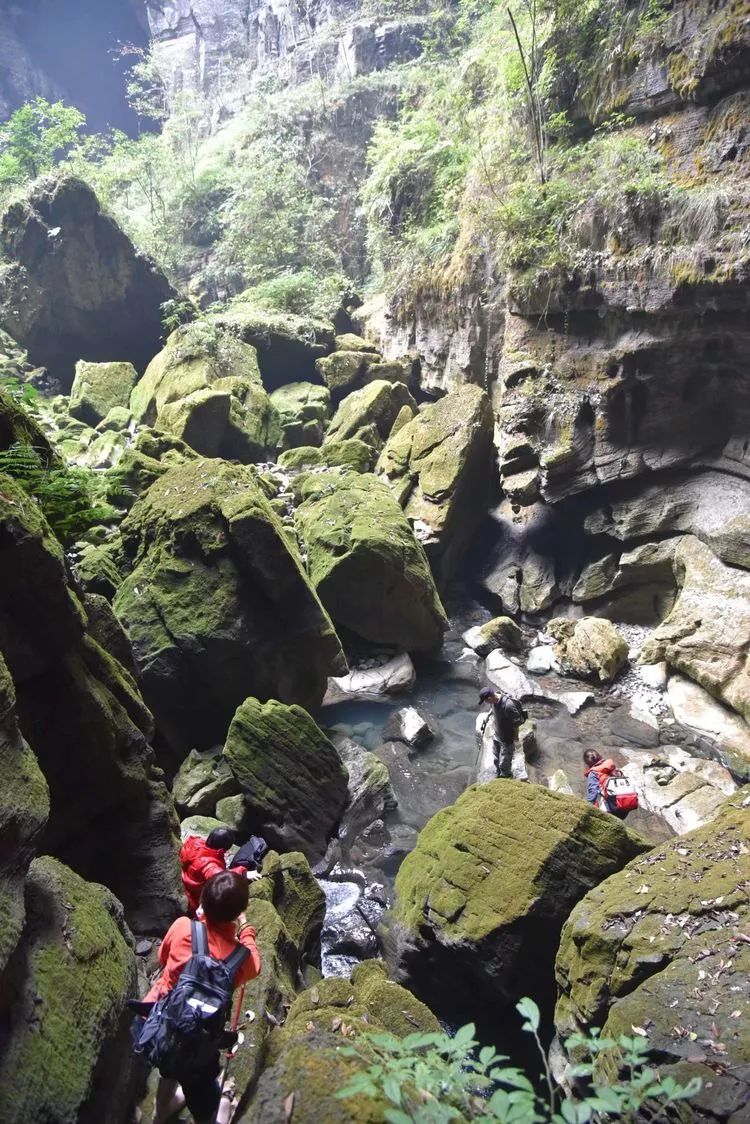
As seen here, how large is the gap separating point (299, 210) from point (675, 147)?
18.4 metres

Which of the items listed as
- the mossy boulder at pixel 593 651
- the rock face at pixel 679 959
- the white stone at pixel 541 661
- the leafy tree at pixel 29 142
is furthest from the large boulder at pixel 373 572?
the leafy tree at pixel 29 142

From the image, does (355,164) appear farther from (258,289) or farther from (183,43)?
(183,43)

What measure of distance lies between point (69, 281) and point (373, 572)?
687 inches

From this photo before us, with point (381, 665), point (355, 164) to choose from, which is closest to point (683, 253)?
point (381, 665)

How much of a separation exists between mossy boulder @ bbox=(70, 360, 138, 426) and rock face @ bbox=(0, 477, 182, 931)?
17.1m

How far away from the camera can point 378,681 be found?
12922mm

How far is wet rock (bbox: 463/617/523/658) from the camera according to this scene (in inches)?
549

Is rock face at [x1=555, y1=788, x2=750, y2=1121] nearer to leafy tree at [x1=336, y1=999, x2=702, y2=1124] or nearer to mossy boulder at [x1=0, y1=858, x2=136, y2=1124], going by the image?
leafy tree at [x1=336, y1=999, x2=702, y2=1124]

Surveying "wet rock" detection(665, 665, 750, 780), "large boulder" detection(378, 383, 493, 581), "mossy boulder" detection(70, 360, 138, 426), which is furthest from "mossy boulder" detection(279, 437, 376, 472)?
"wet rock" detection(665, 665, 750, 780)

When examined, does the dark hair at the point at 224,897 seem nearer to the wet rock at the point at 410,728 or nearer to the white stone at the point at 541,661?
the wet rock at the point at 410,728

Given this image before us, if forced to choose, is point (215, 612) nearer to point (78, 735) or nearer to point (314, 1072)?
point (78, 735)

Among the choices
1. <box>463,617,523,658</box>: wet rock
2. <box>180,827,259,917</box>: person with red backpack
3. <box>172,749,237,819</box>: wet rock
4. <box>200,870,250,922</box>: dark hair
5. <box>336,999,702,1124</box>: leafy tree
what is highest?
<box>336,999,702,1124</box>: leafy tree

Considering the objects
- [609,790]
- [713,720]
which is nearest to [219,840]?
[609,790]

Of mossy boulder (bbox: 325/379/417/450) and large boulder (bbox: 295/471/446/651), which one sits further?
mossy boulder (bbox: 325/379/417/450)
